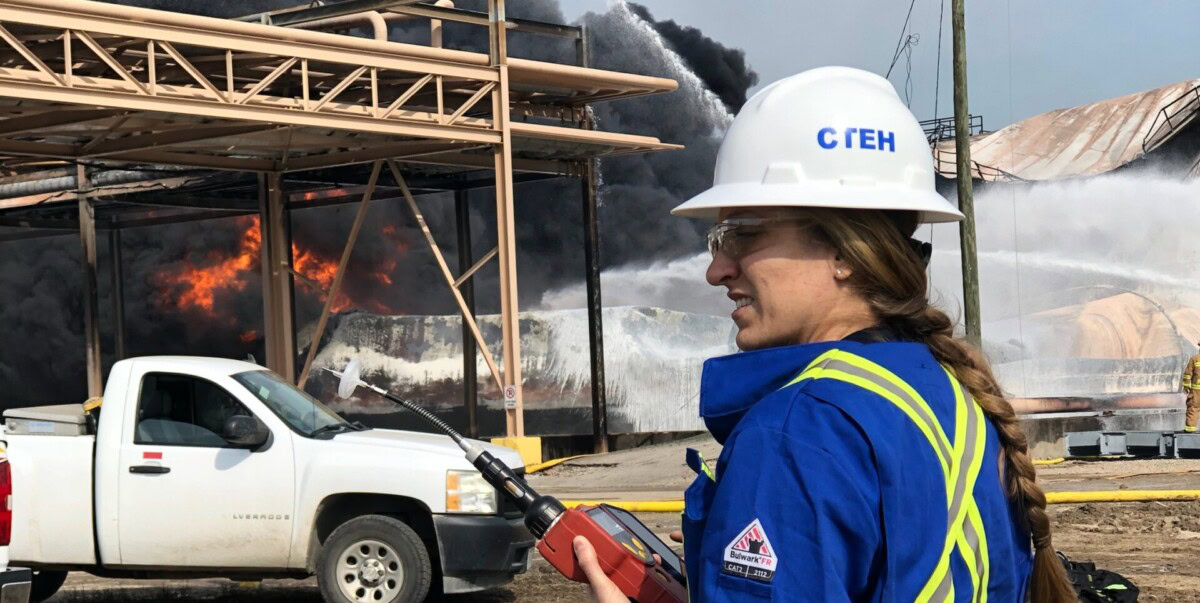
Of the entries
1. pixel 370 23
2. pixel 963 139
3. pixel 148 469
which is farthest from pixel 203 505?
pixel 370 23

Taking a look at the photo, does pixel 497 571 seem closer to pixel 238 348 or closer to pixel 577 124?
pixel 577 124

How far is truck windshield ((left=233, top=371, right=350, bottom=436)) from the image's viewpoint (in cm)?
995

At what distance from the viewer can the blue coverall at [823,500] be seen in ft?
6.08

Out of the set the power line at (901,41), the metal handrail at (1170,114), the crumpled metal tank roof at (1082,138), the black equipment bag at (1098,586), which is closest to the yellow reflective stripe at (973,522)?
the black equipment bag at (1098,586)

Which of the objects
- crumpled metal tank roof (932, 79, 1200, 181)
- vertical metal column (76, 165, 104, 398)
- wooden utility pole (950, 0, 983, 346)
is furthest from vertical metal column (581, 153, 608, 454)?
vertical metal column (76, 165, 104, 398)

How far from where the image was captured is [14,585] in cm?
729

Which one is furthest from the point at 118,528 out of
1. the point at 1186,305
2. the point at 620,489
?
the point at 1186,305

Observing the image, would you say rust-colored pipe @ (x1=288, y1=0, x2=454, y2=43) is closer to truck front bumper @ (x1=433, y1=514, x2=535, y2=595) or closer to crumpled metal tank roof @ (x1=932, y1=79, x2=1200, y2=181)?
crumpled metal tank roof @ (x1=932, y1=79, x2=1200, y2=181)

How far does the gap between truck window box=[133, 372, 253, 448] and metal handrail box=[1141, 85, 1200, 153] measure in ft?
89.8

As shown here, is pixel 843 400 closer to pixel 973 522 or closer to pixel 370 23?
pixel 973 522

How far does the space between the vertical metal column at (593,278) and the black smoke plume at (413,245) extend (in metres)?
7.67

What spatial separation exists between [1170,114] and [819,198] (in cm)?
3300

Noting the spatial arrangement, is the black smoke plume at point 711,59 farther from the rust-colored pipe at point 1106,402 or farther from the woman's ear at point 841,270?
the woman's ear at point 841,270

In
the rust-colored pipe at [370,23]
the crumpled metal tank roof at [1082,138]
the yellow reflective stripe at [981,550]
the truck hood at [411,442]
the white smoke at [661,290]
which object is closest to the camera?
the yellow reflective stripe at [981,550]
